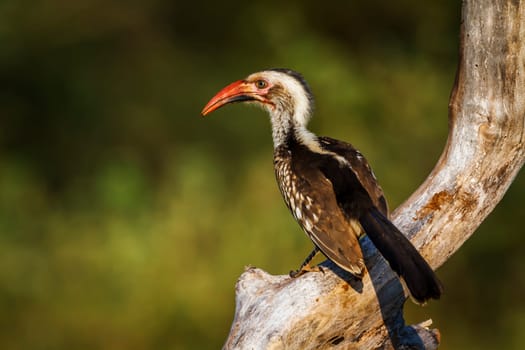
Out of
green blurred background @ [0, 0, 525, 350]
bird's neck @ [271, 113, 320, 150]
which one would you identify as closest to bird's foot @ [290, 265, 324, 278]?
bird's neck @ [271, 113, 320, 150]

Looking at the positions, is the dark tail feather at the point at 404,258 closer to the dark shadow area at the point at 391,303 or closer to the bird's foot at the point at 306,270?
the dark shadow area at the point at 391,303

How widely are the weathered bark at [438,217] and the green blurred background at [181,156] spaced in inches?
126

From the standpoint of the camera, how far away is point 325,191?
4.34m

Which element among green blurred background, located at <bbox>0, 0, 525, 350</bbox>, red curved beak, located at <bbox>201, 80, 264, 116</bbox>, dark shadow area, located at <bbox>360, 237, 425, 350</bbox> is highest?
green blurred background, located at <bbox>0, 0, 525, 350</bbox>

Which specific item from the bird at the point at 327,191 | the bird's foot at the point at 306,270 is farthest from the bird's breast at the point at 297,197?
the bird's foot at the point at 306,270

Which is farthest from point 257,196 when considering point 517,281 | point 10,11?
point 10,11

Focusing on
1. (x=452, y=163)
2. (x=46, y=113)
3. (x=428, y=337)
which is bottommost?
(x=428, y=337)

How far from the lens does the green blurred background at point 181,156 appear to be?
25.5ft

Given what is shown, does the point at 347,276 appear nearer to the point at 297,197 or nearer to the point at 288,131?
the point at 297,197

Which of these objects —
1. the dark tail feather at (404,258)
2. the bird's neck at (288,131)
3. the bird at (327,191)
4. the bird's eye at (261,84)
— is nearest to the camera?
the dark tail feather at (404,258)

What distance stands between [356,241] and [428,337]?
0.59 m

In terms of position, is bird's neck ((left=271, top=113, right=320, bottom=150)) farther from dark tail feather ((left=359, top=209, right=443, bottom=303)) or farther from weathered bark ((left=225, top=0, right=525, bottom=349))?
dark tail feather ((left=359, top=209, right=443, bottom=303))

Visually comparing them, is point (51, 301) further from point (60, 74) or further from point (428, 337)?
point (60, 74)

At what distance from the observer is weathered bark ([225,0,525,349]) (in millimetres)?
3959
